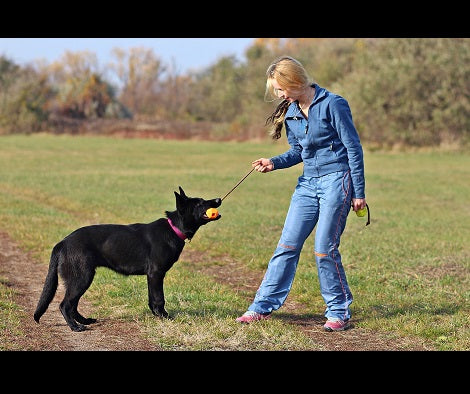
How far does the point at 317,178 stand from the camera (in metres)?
6.50

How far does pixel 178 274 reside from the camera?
9.08 meters

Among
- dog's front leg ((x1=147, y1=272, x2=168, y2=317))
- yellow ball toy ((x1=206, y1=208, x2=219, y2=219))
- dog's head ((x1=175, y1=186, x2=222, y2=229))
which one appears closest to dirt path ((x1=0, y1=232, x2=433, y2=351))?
dog's front leg ((x1=147, y1=272, x2=168, y2=317))

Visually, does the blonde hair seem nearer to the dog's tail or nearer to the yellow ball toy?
the yellow ball toy

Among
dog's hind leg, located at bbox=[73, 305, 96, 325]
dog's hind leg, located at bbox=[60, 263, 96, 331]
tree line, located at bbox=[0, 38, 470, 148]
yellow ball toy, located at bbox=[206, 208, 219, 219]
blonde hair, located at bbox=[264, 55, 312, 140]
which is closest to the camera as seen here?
blonde hair, located at bbox=[264, 55, 312, 140]

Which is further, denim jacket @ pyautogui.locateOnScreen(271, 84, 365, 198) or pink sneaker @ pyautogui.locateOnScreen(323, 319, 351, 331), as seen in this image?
pink sneaker @ pyautogui.locateOnScreen(323, 319, 351, 331)

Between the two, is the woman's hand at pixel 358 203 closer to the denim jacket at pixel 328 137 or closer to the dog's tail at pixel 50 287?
the denim jacket at pixel 328 137

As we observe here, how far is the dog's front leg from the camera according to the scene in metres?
6.52

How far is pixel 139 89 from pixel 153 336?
8723 cm

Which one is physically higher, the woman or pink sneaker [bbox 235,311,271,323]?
the woman

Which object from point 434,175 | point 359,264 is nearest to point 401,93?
point 434,175

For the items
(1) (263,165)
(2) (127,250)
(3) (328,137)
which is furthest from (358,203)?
(2) (127,250)

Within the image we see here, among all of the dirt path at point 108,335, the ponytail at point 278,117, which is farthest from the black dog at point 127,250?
the ponytail at point 278,117
